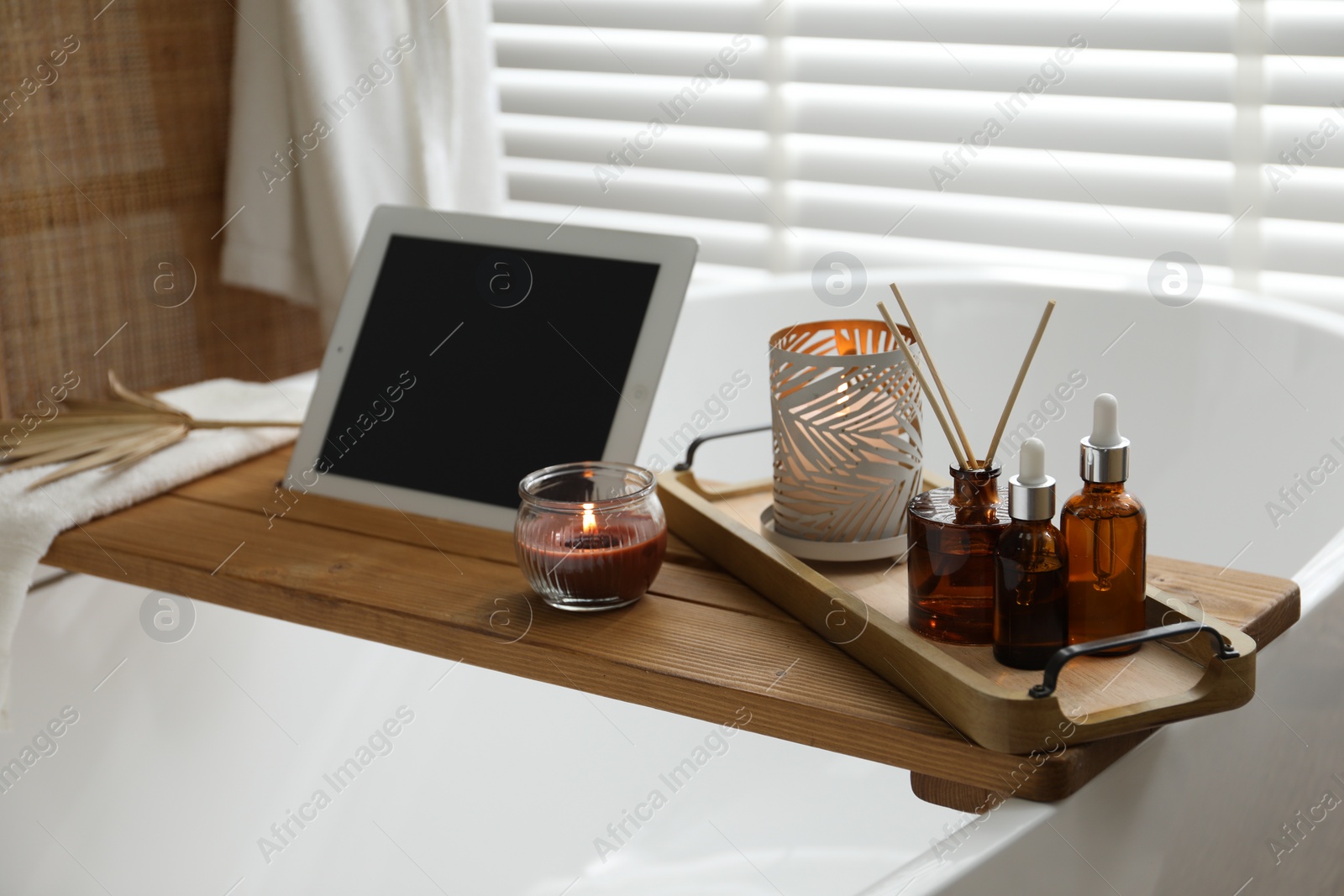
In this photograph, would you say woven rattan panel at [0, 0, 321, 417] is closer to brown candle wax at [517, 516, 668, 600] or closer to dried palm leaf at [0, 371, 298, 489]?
dried palm leaf at [0, 371, 298, 489]

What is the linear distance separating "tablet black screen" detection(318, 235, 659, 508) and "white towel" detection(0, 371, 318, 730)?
0.16 m

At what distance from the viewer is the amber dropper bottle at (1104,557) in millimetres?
757

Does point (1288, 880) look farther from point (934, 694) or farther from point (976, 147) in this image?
point (976, 147)

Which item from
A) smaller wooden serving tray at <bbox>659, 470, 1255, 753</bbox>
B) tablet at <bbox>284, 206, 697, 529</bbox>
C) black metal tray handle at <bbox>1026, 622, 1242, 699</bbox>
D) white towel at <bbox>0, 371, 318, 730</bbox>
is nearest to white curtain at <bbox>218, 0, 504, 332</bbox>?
white towel at <bbox>0, 371, 318, 730</bbox>

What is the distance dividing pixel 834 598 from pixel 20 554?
0.74m

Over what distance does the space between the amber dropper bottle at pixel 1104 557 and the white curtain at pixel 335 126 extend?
58.7 inches

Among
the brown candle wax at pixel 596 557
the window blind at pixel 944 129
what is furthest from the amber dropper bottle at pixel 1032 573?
the window blind at pixel 944 129

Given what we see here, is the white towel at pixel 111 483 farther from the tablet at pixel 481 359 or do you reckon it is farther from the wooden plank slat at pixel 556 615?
the tablet at pixel 481 359

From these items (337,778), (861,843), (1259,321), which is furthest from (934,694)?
(1259,321)

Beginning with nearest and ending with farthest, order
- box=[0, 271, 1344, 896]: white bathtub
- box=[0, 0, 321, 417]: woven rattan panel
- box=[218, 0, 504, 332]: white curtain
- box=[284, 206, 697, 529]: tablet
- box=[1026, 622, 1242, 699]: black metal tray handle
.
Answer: box=[1026, 622, 1242, 699]: black metal tray handle, box=[284, 206, 697, 529]: tablet, box=[0, 271, 1344, 896]: white bathtub, box=[0, 0, 321, 417]: woven rattan panel, box=[218, 0, 504, 332]: white curtain

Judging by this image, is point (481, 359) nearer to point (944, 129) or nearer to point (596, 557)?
point (596, 557)

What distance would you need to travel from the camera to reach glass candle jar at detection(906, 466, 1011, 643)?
0.76 meters

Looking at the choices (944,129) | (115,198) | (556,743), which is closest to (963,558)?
(556,743)

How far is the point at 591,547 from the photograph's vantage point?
89cm
